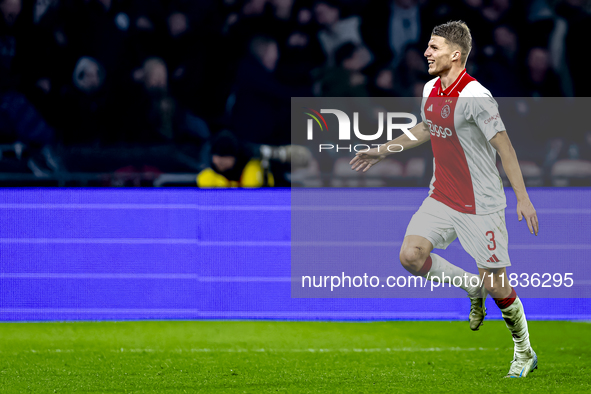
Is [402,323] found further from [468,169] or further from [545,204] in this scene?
[468,169]

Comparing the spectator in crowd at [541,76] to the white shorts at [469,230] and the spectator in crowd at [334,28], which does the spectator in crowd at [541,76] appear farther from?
the white shorts at [469,230]

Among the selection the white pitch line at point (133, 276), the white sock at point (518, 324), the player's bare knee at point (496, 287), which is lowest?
the white pitch line at point (133, 276)

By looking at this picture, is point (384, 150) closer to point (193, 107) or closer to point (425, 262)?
point (425, 262)

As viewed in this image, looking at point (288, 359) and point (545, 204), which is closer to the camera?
point (288, 359)

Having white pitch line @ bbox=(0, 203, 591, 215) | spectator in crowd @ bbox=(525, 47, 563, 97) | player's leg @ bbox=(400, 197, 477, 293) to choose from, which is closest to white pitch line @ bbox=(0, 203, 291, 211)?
white pitch line @ bbox=(0, 203, 591, 215)

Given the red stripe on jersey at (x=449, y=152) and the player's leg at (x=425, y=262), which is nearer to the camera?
the red stripe on jersey at (x=449, y=152)

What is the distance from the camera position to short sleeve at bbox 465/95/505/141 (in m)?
2.96

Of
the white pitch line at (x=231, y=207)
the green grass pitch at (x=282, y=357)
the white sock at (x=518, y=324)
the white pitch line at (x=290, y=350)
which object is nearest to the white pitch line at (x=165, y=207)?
the white pitch line at (x=231, y=207)

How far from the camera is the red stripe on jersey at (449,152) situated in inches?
122

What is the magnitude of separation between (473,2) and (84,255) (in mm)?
3113

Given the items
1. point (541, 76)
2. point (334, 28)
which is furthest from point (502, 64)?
point (334, 28)

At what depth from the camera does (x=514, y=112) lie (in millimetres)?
4762

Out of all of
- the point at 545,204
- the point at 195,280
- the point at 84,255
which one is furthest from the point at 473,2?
the point at 84,255

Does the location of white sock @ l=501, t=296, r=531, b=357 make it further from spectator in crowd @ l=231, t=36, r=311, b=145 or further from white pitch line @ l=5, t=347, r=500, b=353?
spectator in crowd @ l=231, t=36, r=311, b=145
